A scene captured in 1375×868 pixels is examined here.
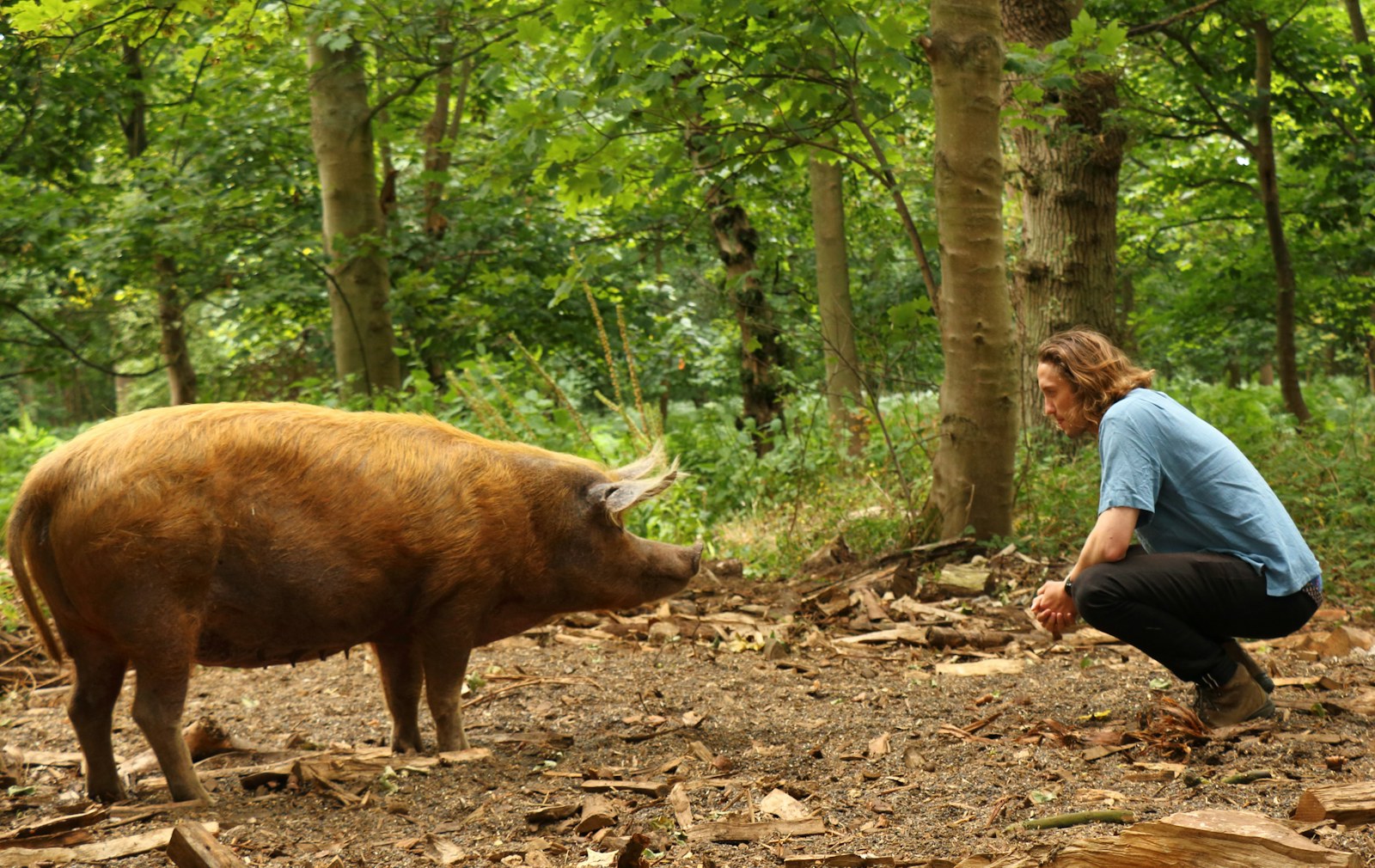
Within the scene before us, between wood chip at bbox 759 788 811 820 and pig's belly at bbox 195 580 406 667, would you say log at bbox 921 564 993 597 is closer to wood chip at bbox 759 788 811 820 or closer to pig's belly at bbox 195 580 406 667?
wood chip at bbox 759 788 811 820

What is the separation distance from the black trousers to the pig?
2004 mm

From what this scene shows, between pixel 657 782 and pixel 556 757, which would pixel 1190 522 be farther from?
pixel 556 757

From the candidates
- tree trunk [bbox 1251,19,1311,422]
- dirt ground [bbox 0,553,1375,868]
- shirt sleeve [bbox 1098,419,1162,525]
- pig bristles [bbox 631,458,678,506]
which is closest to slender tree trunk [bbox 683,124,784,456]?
dirt ground [bbox 0,553,1375,868]

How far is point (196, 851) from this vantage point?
10.2ft

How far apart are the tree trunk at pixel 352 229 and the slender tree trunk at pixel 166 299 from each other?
2.03 metres

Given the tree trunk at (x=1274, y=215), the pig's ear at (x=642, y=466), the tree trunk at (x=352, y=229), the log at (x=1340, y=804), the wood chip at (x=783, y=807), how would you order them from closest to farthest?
the log at (x=1340, y=804) → the wood chip at (x=783, y=807) → the pig's ear at (x=642, y=466) → the tree trunk at (x=1274, y=215) → the tree trunk at (x=352, y=229)

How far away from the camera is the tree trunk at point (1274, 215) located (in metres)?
9.97

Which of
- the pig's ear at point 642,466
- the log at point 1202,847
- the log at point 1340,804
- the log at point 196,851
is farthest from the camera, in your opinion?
the pig's ear at point 642,466

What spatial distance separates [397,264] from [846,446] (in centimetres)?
551

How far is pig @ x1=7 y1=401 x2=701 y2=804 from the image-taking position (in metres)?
4.02

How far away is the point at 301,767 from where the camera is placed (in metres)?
4.36

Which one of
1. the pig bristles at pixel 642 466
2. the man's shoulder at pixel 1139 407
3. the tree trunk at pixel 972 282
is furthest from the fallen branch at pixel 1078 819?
the tree trunk at pixel 972 282

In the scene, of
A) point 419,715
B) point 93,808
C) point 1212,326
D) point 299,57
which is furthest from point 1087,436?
point 299,57

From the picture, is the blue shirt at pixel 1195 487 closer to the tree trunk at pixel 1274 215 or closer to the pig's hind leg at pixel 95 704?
the pig's hind leg at pixel 95 704
